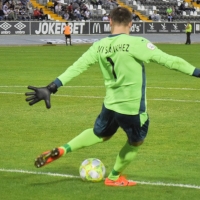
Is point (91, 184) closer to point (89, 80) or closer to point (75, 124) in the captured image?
point (75, 124)

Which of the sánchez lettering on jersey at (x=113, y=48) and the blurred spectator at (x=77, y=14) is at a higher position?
the sánchez lettering on jersey at (x=113, y=48)

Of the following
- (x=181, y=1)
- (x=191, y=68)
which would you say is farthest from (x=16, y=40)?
(x=191, y=68)

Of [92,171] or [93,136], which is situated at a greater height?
[93,136]

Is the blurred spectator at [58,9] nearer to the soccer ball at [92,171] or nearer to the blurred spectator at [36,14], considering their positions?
the blurred spectator at [36,14]

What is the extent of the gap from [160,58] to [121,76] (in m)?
0.57

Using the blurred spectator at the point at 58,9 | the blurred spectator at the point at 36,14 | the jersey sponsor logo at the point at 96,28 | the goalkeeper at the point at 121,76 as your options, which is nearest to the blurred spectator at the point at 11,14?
the blurred spectator at the point at 36,14

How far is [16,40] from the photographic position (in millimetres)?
52625

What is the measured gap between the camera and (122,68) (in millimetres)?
8352

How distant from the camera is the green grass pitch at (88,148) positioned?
28.9 ft

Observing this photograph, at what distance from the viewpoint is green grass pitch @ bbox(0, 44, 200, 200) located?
28.9ft

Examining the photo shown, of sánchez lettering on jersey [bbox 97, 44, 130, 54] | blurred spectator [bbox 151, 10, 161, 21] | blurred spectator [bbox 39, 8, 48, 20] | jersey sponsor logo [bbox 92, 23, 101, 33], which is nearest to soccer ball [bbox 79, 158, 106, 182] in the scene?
sánchez lettering on jersey [bbox 97, 44, 130, 54]

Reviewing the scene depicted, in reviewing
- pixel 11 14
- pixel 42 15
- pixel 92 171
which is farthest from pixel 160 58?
pixel 42 15

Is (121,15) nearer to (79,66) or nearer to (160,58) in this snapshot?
(160,58)

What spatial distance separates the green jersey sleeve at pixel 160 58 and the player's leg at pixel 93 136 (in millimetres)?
886
